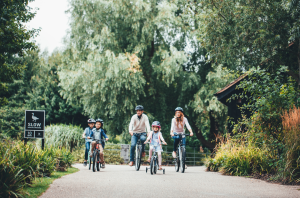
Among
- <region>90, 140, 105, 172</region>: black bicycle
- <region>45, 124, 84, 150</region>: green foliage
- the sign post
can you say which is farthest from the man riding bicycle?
<region>45, 124, 84, 150</region>: green foliage

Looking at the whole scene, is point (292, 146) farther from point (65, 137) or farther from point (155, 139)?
point (65, 137)

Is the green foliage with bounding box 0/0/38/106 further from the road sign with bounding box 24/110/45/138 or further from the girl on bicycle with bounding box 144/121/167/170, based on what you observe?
the girl on bicycle with bounding box 144/121/167/170

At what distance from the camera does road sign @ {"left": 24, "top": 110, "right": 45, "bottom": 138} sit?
9844 mm

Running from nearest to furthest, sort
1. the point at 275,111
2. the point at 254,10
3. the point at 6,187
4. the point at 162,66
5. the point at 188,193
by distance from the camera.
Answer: the point at 6,187, the point at 188,193, the point at 275,111, the point at 254,10, the point at 162,66

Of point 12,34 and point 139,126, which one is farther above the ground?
point 12,34

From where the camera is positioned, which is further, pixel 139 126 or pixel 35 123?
pixel 139 126

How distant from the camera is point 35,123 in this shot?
994 centimetres

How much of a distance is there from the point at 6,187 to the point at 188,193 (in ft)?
9.89

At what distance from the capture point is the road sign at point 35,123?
9.84 m

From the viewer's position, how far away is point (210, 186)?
22.8ft

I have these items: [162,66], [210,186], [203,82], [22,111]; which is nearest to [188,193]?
[210,186]

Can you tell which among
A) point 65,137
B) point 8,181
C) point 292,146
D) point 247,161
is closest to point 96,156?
point 247,161

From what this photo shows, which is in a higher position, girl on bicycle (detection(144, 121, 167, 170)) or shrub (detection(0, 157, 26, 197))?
girl on bicycle (detection(144, 121, 167, 170))

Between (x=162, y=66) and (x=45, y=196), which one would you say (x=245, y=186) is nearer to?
(x=45, y=196)
